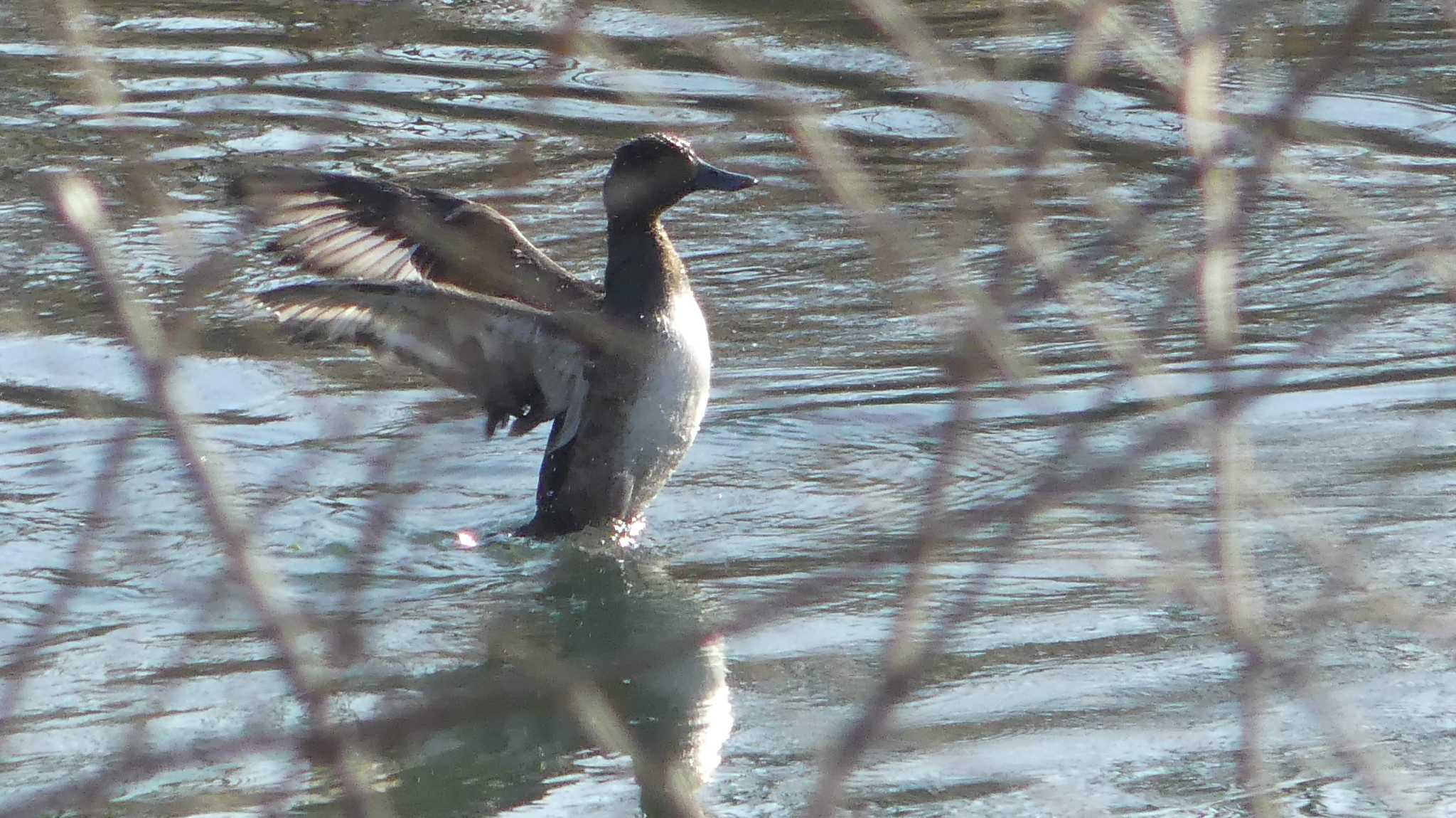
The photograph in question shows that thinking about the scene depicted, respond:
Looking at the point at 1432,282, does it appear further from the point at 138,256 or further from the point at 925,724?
the point at 138,256

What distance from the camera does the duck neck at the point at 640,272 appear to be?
224 inches

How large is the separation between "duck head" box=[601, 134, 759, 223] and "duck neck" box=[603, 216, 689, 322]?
Answer: 4cm

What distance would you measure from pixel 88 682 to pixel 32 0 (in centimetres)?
867

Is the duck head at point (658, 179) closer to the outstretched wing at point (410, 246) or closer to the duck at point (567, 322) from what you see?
the duck at point (567, 322)

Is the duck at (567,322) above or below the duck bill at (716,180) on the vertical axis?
below

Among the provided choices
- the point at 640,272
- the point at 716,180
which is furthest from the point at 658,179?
the point at 640,272

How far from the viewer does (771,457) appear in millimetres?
6480

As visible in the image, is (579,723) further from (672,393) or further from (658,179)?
(658,179)

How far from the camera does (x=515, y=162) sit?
64.0 inches

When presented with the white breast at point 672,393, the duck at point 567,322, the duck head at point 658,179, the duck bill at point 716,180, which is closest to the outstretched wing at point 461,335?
the duck at point 567,322

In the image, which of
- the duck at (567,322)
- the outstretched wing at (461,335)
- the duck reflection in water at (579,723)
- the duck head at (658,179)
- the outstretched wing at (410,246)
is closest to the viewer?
the duck reflection in water at (579,723)

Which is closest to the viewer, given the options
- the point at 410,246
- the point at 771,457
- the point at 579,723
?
the point at 579,723

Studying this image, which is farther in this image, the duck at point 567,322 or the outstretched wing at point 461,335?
the duck at point 567,322

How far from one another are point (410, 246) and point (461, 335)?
0.89m
